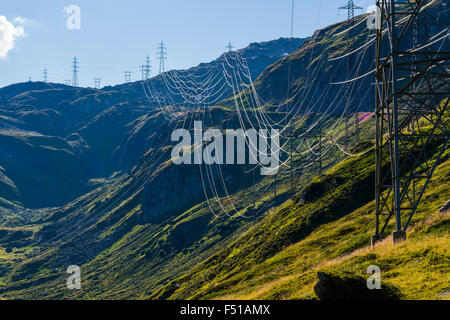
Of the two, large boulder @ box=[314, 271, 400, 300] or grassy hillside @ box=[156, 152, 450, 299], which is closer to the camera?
large boulder @ box=[314, 271, 400, 300]

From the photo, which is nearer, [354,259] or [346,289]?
[346,289]

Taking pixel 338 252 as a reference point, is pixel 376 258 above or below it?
above

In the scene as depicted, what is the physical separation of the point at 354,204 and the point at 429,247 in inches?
2411

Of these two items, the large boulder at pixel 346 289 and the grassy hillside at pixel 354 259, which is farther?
the grassy hillside at pixel 354 259

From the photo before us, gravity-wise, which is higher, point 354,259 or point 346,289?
point 346,289
